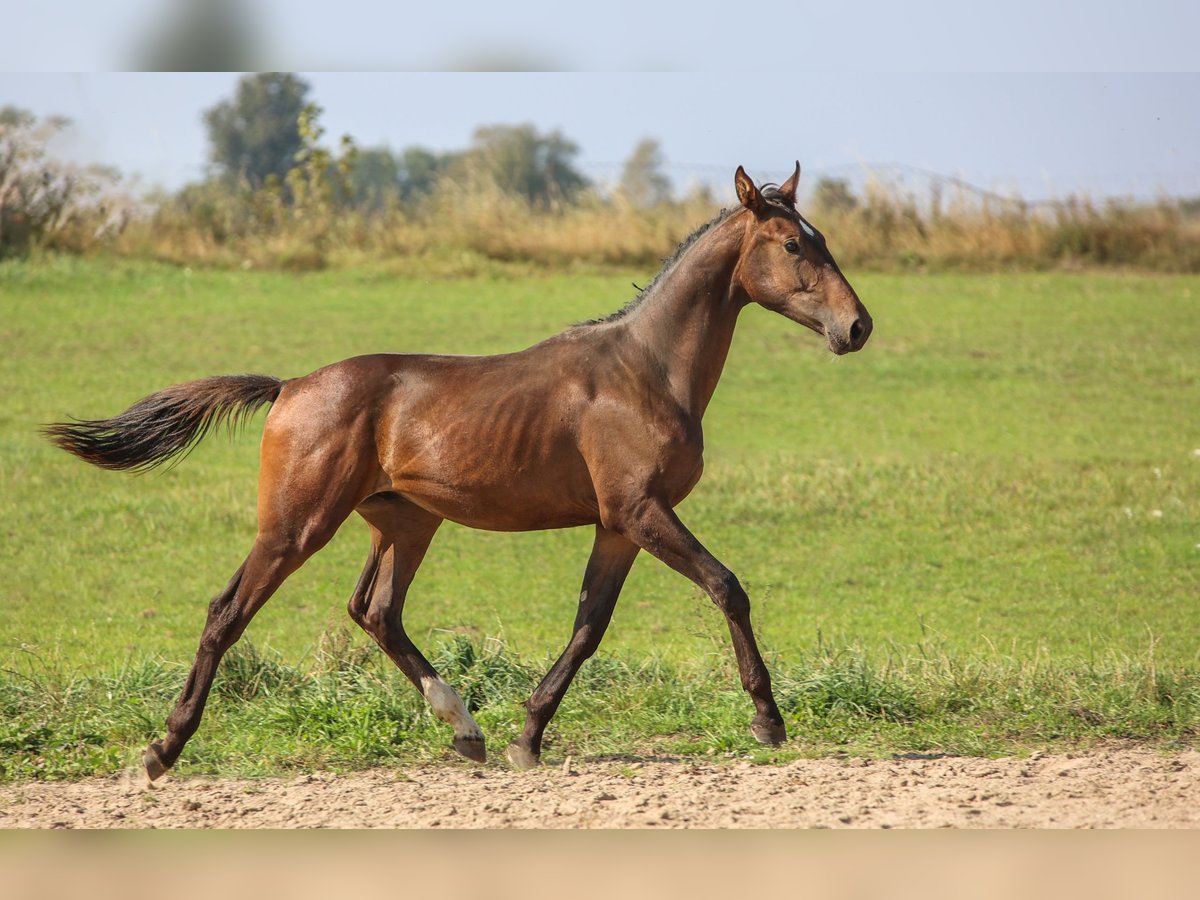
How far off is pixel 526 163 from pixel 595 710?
3316 centimetres

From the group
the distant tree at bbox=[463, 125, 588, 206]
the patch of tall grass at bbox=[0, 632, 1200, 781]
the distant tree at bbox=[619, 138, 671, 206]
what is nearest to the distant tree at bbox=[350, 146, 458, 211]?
the distant tree at bbox=[463, 125, 588, 206]

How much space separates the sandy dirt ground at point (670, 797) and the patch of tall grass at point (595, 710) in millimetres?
231

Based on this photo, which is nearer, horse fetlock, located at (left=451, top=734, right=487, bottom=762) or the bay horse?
the bay horse

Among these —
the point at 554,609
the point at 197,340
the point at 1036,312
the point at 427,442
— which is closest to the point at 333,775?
the point at 427,442

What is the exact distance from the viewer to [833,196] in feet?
67.4

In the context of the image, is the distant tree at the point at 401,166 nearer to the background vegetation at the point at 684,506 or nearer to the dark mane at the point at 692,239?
the background vegetation at the point at 684,506

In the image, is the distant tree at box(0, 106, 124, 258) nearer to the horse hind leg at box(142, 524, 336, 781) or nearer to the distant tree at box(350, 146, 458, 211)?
the horse hind leg at box(142, 524, 336, 781)

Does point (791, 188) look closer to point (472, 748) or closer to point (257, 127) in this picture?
point (472, 748)

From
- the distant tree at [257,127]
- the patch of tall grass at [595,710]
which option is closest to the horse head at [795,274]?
the patch of tall grass at [595,710]

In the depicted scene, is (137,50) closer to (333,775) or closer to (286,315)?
(333,775)

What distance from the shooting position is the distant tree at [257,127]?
36.1 metres

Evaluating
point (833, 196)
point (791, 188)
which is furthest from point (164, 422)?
point (833, 196)

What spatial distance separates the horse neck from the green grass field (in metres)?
1.58

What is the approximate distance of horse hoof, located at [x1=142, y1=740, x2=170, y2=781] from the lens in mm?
6215
